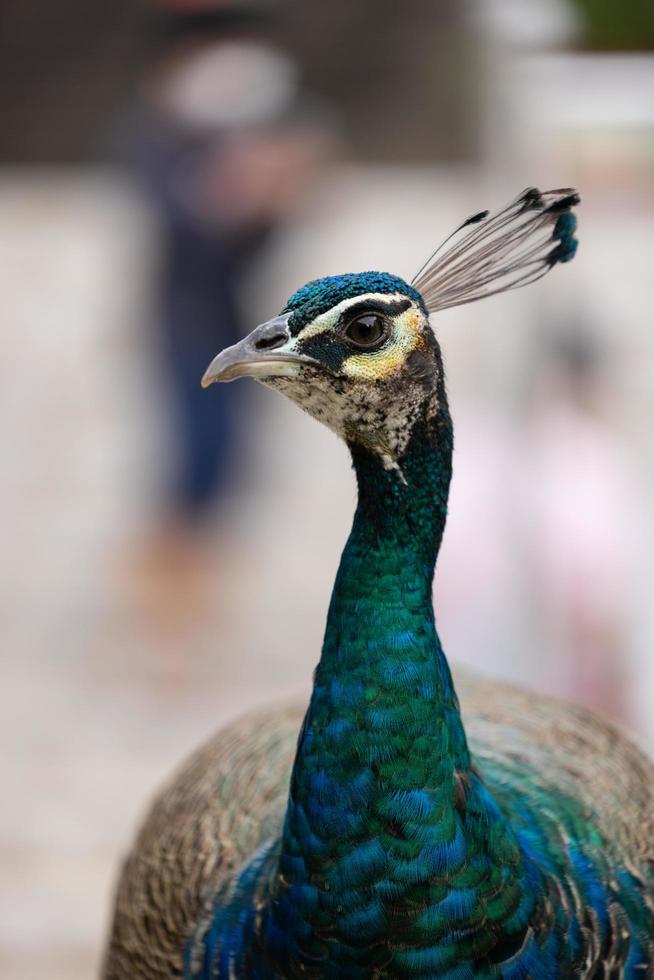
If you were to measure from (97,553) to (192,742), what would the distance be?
1449 mm

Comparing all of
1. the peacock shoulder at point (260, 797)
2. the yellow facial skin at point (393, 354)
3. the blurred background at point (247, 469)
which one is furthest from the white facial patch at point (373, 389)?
the blurred background at point (247, 469)

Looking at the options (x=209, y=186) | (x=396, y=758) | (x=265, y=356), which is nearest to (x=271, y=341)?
(x=265, y=356)

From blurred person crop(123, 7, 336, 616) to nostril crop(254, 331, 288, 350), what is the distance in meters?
2.94

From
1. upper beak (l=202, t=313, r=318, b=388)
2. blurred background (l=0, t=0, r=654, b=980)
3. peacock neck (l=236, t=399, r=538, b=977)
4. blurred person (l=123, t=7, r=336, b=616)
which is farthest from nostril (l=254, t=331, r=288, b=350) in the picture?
blurred person (l=123, t=7, r=336, b=616)

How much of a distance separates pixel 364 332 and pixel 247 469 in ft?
11.2

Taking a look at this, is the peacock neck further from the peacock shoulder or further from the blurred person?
the blurred person

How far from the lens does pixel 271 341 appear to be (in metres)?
1.38

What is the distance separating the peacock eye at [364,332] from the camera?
1382mm

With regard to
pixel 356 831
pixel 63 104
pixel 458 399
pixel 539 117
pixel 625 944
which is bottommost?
pixel 625 944

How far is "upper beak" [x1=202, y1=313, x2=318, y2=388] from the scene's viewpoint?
1.36m

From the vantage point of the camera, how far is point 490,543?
3.36m

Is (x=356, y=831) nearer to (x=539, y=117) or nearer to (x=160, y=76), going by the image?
(x=539, y=117)

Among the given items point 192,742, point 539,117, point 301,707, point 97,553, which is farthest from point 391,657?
point 97,553

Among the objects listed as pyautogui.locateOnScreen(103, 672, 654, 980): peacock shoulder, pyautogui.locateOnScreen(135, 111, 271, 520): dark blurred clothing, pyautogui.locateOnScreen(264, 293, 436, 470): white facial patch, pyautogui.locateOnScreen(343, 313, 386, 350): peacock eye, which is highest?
pyautogui.locateOnScreen(135, 111, 271, 520): dark blurred clothing
